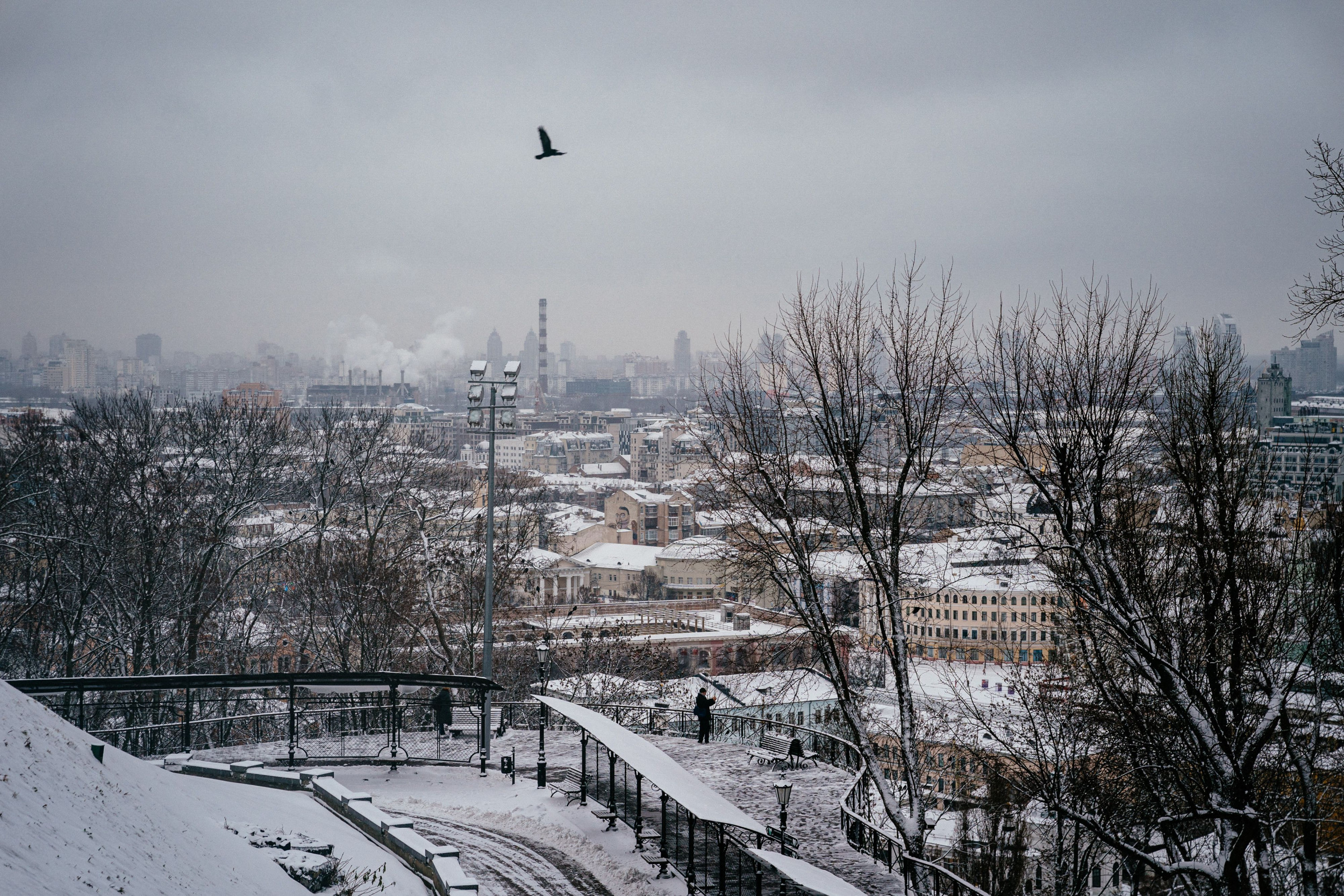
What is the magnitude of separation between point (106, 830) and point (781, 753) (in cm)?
1218

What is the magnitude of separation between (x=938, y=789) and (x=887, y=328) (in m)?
23.3

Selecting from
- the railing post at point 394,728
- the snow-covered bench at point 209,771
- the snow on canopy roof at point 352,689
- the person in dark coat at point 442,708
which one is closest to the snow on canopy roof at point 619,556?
the snow on canopy roof at point 352,689

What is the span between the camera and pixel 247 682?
49.2 ft

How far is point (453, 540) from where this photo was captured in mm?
30781

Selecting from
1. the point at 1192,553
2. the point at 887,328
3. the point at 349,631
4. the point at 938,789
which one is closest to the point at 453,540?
the point at 349,631

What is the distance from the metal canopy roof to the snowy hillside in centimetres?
591

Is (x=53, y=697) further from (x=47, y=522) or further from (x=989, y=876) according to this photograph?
(x=989, y=876)

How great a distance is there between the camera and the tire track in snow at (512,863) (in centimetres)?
1150

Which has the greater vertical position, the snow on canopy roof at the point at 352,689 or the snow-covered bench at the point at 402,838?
the snow-covered bench at the point at 402,838

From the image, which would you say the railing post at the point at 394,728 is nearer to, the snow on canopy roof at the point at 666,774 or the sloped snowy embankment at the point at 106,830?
the snow on canopy roof at the point at 666,774

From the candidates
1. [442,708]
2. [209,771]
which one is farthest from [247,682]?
[442,708]

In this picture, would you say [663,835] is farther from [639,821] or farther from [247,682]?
[247,682]

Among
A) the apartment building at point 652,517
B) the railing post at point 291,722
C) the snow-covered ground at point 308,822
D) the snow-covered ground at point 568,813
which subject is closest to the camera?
the snow-covered ground at point 308,822

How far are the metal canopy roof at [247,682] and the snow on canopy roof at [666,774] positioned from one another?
373 centimetres
